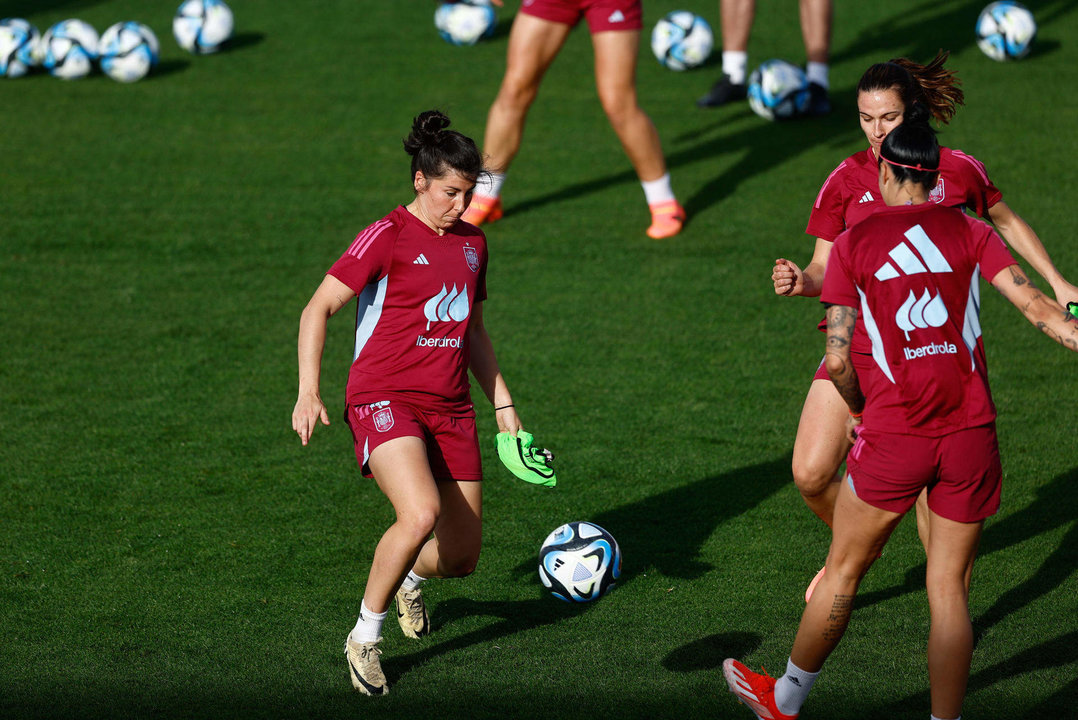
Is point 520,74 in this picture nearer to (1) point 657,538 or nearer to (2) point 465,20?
(1) point 657,538

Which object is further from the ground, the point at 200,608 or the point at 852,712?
the point at 852,712

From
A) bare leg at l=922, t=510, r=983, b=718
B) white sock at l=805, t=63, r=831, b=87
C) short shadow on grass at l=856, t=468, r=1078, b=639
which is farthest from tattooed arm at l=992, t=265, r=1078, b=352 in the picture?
white sock at l=805, t=63, r=831, b=87

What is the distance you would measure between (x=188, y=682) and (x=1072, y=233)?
733cm

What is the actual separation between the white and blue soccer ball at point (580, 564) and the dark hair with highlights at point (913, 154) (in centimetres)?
216

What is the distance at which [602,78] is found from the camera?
28.1ft

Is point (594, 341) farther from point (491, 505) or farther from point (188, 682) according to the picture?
point (188, 682)

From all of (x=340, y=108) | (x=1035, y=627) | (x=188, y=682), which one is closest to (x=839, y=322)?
(x=1035, y=627)

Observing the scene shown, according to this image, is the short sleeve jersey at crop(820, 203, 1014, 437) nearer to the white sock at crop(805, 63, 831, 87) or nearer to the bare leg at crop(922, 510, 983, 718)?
the bare leg at crop(922, 510, 983, 718)

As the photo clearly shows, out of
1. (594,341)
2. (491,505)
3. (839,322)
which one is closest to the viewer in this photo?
(839,322)

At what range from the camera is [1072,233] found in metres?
8.84

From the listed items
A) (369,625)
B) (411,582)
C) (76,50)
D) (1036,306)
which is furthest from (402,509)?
(76,50)

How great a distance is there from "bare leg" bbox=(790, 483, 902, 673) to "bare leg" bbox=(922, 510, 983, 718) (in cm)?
16

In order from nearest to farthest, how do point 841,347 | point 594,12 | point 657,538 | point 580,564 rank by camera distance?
point 841,347 < point 580,564 < point 657,538 < point 594,12

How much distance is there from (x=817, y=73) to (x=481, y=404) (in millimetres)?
6046
